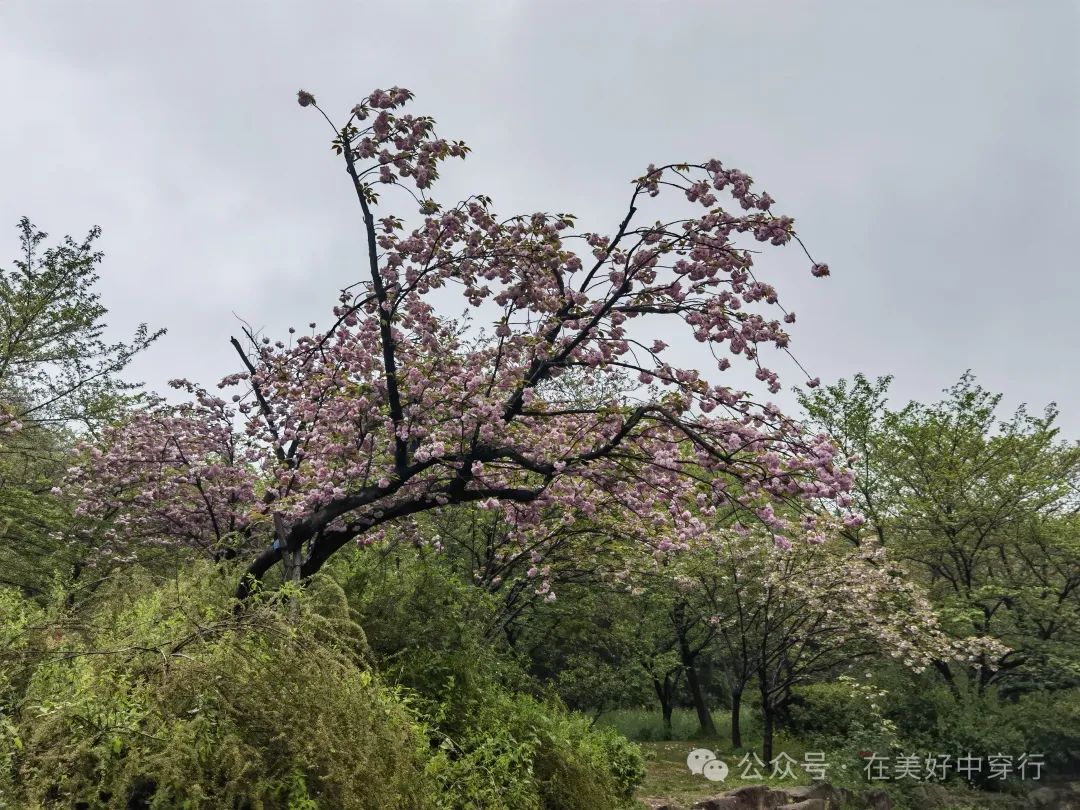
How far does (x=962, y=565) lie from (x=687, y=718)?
1029cm

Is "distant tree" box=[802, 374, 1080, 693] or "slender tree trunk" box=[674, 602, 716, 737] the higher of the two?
"distant tree" box=[802, 374, 1080, 693]

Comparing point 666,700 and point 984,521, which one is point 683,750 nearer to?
point 666,700

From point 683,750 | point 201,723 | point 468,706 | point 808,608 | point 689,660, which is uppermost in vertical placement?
point 808,608

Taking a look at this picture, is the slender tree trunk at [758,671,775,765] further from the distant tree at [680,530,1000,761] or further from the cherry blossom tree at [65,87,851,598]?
the cherry blossom tree at [65,87,851,598]

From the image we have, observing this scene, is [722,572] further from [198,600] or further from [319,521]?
[198,600]

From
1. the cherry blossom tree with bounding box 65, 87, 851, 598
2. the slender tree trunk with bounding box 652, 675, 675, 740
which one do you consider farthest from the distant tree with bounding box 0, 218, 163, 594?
the slender tree trunk with bounding box 652, 675, 675, 740

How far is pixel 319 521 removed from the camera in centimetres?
747

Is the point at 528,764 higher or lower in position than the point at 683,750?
higher

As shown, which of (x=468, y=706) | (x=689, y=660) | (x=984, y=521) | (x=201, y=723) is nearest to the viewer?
(x=201, y=723)

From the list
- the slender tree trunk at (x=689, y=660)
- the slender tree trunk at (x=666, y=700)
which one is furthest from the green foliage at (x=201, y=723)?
the slender tree trunk at (x=666, y=700)

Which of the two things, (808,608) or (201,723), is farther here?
(808,608)

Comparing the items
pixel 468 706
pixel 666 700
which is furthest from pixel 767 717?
pixel 468 706

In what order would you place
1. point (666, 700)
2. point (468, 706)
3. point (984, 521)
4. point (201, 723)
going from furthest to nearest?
point (666, 700), point (984, 521), point (468, 706), point (201, 723)

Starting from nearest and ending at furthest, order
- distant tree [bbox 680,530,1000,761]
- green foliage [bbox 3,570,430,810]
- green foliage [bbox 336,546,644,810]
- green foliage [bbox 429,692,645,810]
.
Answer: green foliage [bbox 3,570,430,810], green foliage [bbox 429,692,645,810], green foliage [bbox 336,546,644,810], distant tree [bbox 680,530,1000,761]
